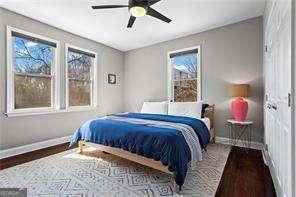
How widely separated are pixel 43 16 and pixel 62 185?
3074mm

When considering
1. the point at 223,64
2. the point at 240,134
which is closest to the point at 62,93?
→ the point at 223,64

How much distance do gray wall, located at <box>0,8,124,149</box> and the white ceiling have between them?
0.59 feet

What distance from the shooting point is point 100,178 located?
2486 mm

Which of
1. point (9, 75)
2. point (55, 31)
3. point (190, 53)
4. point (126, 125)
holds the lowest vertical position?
point (126, 125)

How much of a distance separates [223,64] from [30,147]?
436cm

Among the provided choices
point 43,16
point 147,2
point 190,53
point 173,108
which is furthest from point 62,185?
point 190,53

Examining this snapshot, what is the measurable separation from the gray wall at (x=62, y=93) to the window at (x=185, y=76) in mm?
1765

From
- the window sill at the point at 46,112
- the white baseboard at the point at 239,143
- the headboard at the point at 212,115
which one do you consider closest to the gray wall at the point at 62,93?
the window sill at the point at 46,112

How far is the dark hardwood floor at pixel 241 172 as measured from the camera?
2.16 meters

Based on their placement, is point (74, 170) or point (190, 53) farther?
point (190, 53)

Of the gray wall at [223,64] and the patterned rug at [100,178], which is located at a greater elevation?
the gray wall at [223,64]

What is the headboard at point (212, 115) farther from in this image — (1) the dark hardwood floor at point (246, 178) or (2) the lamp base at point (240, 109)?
(1) the dark hardwood floor at point (246, 178)

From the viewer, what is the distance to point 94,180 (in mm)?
2430

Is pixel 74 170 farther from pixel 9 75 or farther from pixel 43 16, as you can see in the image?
pixel 43 16
